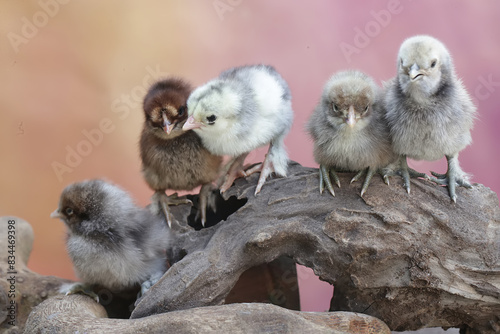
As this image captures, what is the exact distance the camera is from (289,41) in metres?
2.43

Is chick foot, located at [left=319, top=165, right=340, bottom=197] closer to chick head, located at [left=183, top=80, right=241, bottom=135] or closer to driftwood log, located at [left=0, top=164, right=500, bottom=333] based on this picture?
driftwood log, located at [left=0, top=164, right=500, bottom=333]

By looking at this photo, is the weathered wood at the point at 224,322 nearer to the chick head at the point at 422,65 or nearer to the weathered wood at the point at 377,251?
the weathered wood at the point at 377,251

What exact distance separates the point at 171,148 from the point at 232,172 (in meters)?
0.27

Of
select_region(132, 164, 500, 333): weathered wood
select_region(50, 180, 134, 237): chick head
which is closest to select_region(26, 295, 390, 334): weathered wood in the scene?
select_region(132, 164, 500, 333): weathered wood

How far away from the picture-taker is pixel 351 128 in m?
1.59

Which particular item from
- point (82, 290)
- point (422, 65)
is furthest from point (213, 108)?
point (82, 290)

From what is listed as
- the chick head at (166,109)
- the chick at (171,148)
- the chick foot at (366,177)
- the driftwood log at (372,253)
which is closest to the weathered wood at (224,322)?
→ the driftwood log at (372,253)

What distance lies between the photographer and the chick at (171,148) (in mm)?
1735

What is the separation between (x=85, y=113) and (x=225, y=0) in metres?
0.89

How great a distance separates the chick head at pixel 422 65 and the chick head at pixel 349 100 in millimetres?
122

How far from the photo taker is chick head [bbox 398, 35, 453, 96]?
1495mm

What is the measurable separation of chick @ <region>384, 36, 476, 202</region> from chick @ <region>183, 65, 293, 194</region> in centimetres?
42

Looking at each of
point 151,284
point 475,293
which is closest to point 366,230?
point 475,293

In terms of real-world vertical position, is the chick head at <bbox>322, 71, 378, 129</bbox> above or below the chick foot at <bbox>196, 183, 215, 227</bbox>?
above
